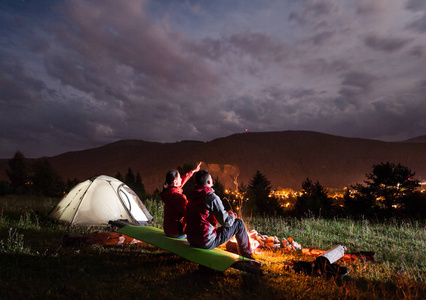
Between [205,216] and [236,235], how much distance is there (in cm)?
77

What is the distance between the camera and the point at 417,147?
48344mm

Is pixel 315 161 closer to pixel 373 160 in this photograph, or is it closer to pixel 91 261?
pixel 373 160

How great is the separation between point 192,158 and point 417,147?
127 ft

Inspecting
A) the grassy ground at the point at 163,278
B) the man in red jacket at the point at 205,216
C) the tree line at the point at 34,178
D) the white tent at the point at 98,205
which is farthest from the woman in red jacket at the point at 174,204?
the tree line at the point at 34,178

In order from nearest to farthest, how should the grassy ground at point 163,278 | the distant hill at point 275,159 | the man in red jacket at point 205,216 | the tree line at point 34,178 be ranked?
the grassy ground at point 163,278, the man in red jacket at point 205,216, the tree line at point 34,178, the distant hill at point 275,159

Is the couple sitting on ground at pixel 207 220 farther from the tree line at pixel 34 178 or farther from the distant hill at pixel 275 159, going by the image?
the distant hill at pixel 275 159

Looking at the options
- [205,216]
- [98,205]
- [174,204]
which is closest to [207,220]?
[205,216]

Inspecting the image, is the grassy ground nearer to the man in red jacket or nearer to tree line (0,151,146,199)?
the man in red jacket

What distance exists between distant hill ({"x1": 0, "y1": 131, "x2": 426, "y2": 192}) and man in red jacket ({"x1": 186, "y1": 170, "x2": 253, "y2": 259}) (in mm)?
26020

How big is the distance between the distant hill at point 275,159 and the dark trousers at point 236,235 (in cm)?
2575

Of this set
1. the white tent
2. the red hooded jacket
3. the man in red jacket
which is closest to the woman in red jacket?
the red hooded jacket

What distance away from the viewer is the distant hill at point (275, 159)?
4050cm

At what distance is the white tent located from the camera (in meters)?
8.57

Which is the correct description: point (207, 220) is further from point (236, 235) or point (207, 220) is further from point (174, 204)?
point (174, 204)
